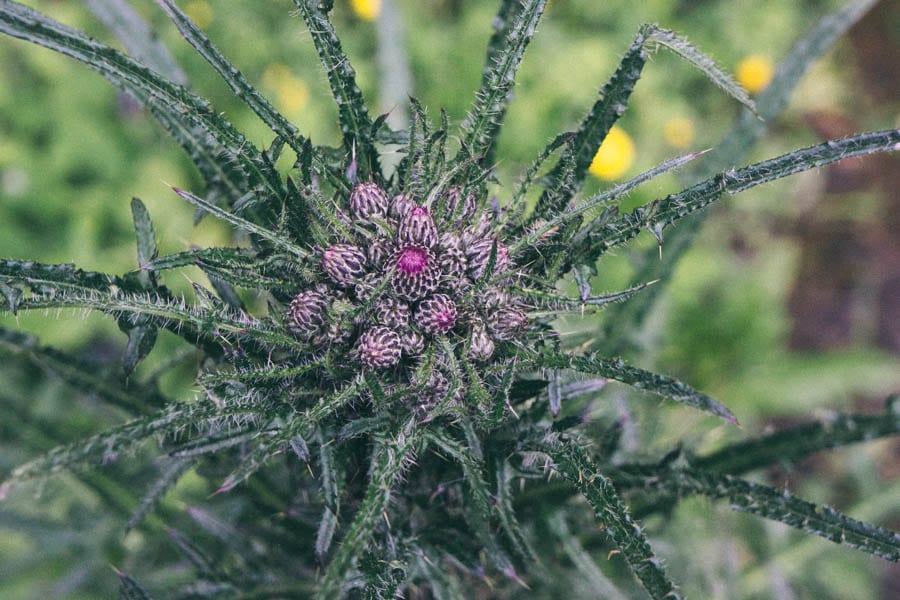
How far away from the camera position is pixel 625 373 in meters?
1.11

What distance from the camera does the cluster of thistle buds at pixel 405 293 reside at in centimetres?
116

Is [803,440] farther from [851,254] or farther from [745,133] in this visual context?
[851,254]

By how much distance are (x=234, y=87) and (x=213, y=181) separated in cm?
31

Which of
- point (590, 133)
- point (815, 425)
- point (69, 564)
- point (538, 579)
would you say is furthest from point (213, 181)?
point (69, 564)

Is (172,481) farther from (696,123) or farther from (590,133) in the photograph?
(696,123)

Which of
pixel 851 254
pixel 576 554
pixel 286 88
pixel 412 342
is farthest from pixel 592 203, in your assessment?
pixel 851 254

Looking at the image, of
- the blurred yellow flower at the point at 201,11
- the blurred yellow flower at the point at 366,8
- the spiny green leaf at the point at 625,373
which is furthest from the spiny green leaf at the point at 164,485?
the blurred yellow flower at the point at 201,11

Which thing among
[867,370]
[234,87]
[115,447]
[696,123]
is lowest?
[115,447]

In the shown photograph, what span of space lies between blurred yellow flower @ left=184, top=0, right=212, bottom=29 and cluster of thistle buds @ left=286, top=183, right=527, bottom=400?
3.50 metres

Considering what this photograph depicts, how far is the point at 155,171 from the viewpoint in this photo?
12.5 feet

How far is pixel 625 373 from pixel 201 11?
12.9ft

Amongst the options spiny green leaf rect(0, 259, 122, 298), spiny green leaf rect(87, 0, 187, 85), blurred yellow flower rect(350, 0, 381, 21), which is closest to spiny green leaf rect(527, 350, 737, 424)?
spiny green leaf rect(0, 259, 122, 298)

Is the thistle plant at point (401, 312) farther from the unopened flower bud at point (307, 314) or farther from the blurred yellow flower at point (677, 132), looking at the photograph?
the blurred yellow flower at point (677, 132)

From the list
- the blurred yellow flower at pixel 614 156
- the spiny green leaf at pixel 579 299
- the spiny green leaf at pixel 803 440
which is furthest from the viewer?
the blurred yellow flower at pixel 614 156
